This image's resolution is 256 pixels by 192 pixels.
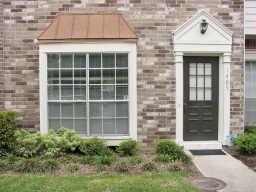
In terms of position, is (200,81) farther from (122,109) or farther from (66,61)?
(66,61)

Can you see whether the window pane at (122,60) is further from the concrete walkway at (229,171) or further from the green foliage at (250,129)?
the green foliage at (250,129)

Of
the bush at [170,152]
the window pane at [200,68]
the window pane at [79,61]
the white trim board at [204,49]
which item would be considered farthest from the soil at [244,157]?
the window pane at [79,61]

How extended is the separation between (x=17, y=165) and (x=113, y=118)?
244 cm

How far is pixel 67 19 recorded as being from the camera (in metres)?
7.35

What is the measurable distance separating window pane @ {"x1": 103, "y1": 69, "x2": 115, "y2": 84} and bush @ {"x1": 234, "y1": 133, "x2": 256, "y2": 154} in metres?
3.31

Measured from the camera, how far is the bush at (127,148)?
687 centimetres

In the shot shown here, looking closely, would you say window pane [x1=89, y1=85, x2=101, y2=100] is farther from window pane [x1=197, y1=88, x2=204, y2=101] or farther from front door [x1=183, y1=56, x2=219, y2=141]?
window pane [x1=197, y1=88, x2=204, y2=101]

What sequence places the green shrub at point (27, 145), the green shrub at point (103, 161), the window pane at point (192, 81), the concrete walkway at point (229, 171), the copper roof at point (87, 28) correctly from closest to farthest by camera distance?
the concrete walkway at point (229, 171)
the green shrub at point (103, 161)
the green shrub at point (27, 145)
the copper roof at point (87, 28)
the window pane at point (192, 81)

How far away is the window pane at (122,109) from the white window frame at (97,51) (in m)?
0.13

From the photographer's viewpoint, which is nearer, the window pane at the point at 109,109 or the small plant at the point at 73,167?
the small plant at the point at 73,167

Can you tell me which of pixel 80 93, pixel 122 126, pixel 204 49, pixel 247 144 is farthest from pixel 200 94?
pixel 80 93

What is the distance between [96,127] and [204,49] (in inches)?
130

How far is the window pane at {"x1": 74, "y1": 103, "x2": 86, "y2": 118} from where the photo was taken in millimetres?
7271

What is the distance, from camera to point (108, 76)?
7281 mm
